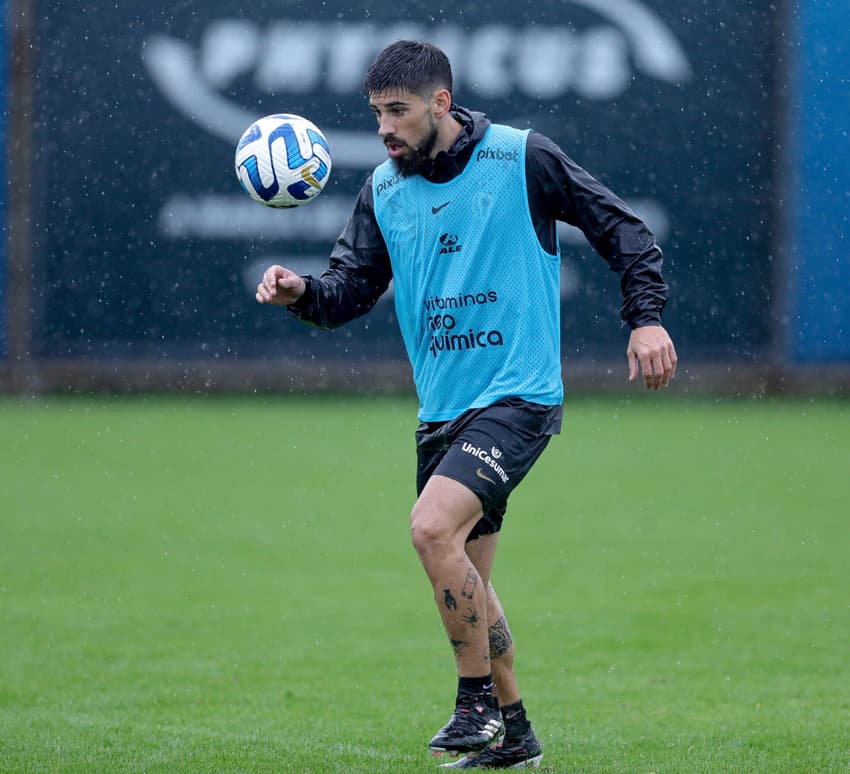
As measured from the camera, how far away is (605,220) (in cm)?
539

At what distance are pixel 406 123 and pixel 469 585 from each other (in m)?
1.65

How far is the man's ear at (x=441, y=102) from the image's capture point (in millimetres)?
5457

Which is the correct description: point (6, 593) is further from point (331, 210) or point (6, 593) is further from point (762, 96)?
point (762, 96)

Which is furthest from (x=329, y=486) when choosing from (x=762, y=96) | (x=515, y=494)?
(x=762, y=96)

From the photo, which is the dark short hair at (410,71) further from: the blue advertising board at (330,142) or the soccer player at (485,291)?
the blue advertising board at (330,142)

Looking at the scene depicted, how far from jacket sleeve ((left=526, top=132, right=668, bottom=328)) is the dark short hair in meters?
0.41

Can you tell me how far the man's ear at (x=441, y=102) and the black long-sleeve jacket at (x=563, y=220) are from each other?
11 centimetres

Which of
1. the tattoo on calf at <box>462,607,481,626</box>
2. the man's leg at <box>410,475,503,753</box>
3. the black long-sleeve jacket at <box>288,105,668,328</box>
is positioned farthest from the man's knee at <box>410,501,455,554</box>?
the black long-sleeve jacket at <box>288,105,668,328</box>

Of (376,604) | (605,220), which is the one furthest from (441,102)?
(376,604)

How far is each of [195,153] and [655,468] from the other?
26.1 ft

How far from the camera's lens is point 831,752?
18.3ft

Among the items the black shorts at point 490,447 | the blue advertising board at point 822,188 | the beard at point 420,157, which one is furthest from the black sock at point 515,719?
the blue advertising board at point 822,188

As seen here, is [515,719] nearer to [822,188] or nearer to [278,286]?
[278,286]

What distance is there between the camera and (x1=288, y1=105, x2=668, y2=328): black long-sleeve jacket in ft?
17.5
